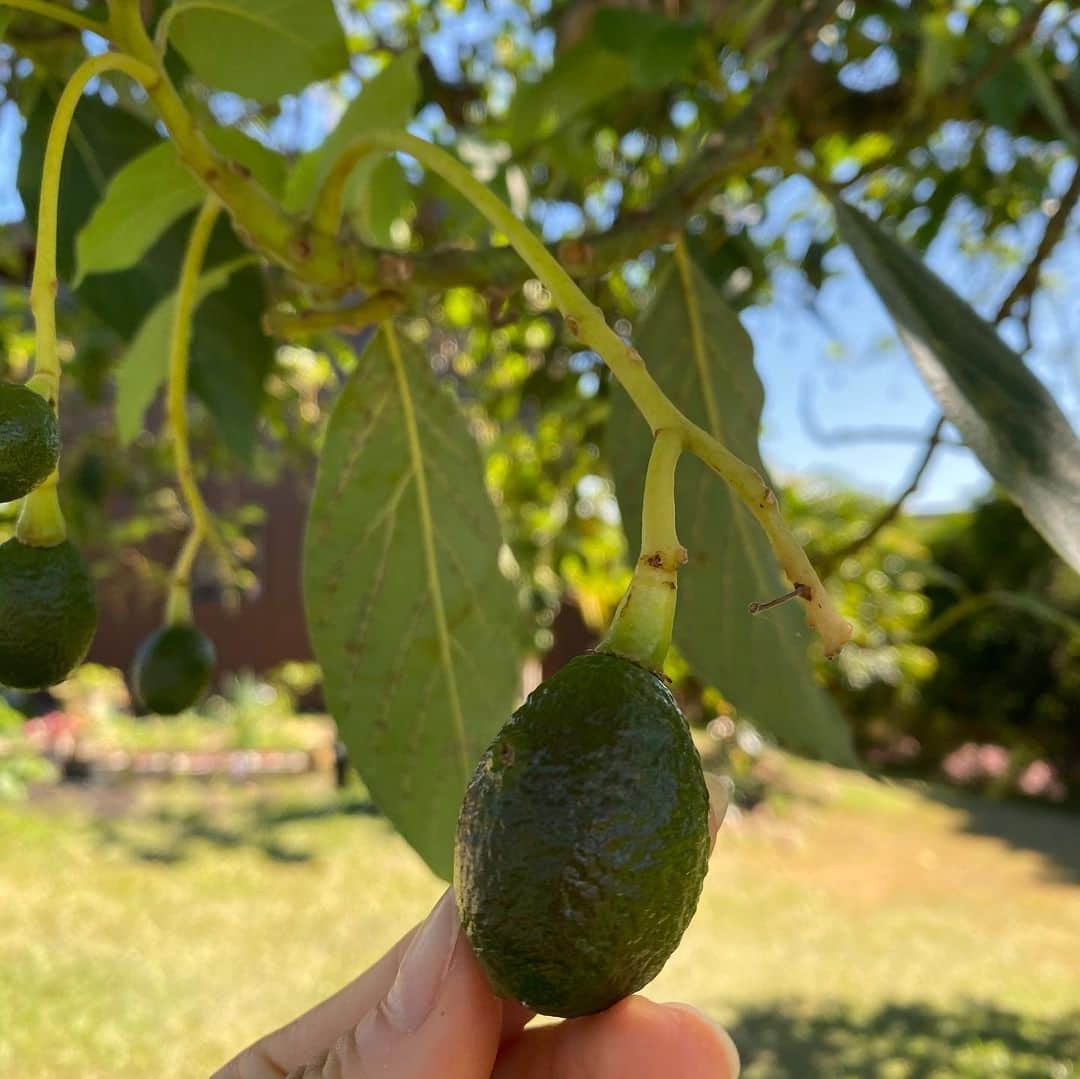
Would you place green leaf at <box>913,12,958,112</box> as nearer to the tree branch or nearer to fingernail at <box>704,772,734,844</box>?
the tree branch

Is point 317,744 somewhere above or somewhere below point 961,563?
below

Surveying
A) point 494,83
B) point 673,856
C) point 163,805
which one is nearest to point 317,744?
point 163,805

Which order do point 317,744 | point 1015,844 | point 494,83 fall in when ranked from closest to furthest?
1. point 494,83
2. point 1015,844
3. point 317,744

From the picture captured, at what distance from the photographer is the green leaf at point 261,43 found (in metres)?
1.10

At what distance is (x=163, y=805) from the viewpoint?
32.5ft

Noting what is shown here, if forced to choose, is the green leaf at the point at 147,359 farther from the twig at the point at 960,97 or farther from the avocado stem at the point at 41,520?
the twig at the point at 960,97

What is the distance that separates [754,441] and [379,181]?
69 cm

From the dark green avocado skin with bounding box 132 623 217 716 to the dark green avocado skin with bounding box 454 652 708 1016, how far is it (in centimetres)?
72

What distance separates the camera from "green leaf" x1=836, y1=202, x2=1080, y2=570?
0.73 metres

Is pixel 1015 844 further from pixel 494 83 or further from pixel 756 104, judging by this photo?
pixel 756 104

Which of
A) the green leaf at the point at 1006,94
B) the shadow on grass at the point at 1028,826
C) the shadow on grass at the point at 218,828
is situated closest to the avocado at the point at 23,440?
the green leaf at the point at 1006,94

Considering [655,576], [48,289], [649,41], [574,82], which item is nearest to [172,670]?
[48,289]

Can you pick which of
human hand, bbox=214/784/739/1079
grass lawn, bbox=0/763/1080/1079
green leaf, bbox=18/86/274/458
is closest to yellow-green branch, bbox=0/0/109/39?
green leaf, bbox=18/86/274/458

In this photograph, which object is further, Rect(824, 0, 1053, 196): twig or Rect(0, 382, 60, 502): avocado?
Rect(824, 0, 1053, 196): twig
